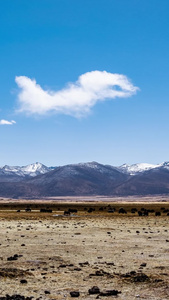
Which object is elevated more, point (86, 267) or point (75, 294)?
point (86, 267)

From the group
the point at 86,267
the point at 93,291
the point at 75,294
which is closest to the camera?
the point at 75,294

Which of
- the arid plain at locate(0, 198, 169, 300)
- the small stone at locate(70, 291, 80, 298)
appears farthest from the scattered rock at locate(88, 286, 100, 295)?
the small stone at locate(70, 291, 80, 298)

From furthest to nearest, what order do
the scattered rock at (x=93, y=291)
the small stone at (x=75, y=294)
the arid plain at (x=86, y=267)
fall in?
the arid plain at (x=86, y=267) → the scattered rock at (x=93, y=291) → the small stone at (x=75, y=294)

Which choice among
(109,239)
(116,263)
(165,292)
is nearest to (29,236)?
(109,239)

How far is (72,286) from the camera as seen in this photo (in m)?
13.6

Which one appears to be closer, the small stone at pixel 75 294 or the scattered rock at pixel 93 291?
the small stone at pixel 75 294

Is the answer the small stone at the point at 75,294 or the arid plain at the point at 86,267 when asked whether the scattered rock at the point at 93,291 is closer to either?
the arid plain at the point at 86,267

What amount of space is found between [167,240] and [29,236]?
10.5 metres

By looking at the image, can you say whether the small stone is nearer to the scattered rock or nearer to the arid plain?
the arid plain

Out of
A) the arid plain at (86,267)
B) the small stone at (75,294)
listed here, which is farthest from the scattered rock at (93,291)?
the small stone at (75,294)

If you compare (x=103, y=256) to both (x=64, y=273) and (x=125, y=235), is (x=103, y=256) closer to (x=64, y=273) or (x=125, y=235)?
(x=64, y=273)

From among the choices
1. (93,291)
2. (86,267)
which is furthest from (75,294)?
(86,267)

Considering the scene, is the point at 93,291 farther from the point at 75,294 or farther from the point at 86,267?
the point at 86,267

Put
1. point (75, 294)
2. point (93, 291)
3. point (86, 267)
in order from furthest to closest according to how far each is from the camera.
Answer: point (86, 267)
point (93, 291)
point (75, 294)
